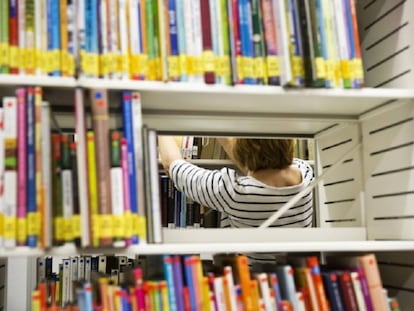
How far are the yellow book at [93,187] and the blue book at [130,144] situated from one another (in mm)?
73

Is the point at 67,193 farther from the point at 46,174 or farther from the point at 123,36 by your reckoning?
the point at 123,36

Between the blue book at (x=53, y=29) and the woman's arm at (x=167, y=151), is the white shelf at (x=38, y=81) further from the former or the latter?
the woman's arm at (x=167, y=151)

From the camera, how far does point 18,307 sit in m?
1.94

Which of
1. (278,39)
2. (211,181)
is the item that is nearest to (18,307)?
(211,181)

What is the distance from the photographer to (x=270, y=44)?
4.08ft

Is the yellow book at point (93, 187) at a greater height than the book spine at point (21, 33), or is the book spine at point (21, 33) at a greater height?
the book spine at point (21, 33)

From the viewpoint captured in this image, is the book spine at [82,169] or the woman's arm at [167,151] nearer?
the book spine at [82,169]

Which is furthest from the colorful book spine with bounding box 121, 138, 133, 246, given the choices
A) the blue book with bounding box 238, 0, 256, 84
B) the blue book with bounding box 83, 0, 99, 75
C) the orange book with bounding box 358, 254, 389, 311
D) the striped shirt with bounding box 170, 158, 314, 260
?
the striped shirt with bounding box 170, 158, 314, 260

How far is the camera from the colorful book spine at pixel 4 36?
113cm

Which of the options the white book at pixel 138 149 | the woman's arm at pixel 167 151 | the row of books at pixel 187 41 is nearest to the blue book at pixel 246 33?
the row of books at pixel 187 41

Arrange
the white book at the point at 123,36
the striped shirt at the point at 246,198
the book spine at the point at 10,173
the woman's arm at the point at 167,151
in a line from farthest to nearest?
the woman's arm at the point at 167,151
the striped shirt at the point at 246,198
the white book at the point at 123,36
the book spine at the point at 10,173

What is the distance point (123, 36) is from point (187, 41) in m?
0.14

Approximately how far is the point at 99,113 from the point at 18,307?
111cm

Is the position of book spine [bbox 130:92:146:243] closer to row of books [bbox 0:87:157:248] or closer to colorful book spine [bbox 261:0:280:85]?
row of books [bbox 0:87:157:248]
